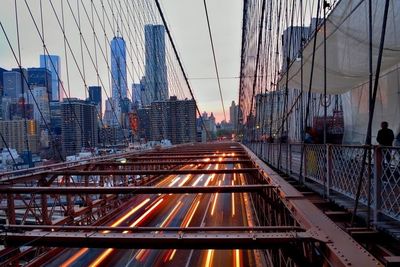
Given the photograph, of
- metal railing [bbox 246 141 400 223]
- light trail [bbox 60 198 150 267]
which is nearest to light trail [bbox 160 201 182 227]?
light trail [bbox 60 198 150 267]

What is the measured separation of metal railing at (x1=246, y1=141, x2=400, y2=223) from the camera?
341cm

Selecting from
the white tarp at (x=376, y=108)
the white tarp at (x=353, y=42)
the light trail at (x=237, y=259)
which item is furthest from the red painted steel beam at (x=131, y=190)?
Answer: the white tarp at (x=376, y=108)

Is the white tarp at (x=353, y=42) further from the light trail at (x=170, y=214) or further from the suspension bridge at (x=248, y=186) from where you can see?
the light trail at (x=170, y=214)

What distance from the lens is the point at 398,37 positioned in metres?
8.05

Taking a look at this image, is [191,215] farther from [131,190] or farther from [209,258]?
[131,190]

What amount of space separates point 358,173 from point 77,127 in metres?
11.6

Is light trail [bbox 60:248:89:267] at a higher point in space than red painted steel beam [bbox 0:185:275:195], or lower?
lower

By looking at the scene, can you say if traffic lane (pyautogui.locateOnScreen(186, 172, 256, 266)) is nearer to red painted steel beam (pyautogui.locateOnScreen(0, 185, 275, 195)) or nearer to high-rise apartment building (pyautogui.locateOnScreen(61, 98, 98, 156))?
red painted steel beam (pyautogui.locateOnScreen(0, 185, 275, 195))

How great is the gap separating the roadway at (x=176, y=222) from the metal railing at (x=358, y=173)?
6.79 ft

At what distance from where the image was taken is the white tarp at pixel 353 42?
833 cm

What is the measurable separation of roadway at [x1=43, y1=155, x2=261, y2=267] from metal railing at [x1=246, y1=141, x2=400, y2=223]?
2.07 metres

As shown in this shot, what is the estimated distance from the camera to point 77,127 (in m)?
14.2

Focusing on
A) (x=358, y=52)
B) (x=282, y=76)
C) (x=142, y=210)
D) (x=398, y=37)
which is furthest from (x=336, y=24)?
(x=142, y=210)

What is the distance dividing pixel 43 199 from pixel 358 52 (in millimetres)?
7701
